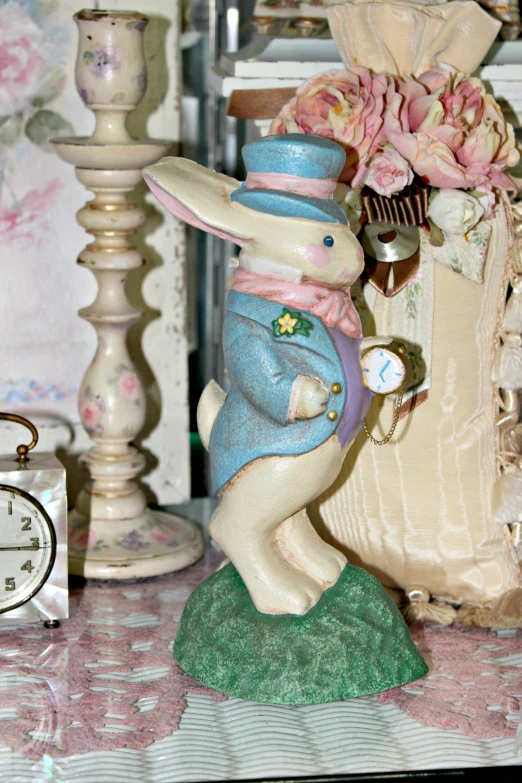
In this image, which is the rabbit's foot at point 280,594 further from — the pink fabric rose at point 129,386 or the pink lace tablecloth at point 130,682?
the pink fabric rose at point 129,386

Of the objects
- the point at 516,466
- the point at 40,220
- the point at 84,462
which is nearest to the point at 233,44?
the point at 40,220

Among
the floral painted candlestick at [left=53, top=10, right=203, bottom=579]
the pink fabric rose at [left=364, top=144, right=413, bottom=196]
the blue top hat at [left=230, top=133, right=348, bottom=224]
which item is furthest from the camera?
the floral painted candlestick at [left=53, top=10, right=203, bottom=579]

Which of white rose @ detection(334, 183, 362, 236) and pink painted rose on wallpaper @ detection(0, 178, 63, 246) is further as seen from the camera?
pink painted rose on wallpaper @ detection(0, 178, 63, 246)

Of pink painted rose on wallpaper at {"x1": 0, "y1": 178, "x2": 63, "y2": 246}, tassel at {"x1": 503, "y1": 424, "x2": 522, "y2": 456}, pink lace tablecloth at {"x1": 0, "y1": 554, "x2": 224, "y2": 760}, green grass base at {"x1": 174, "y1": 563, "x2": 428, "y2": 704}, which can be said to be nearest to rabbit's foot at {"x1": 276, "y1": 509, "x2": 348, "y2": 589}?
green grass base at {"x1": 174, "y1": 563, "x2": 428, "y2": 704}

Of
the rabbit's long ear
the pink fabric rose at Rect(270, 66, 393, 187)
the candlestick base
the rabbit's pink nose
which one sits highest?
the pink fabric rose at Rect(270, 66, 393, 187)

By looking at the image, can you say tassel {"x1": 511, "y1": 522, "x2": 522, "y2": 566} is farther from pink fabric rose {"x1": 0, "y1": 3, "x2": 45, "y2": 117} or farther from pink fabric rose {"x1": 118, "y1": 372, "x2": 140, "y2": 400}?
pink fabric rose {"x1": 0, "y1": 3, "x2": 45, "y2": 117}

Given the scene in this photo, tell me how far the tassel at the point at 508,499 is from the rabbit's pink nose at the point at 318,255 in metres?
0.32

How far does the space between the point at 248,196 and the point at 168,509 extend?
1.96 ft

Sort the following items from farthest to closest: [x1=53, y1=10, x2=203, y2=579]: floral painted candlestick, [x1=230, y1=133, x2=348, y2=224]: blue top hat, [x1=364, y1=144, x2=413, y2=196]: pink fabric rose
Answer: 1. [x1=53, y1=10, x2=203, y2=579]: floral painted candlestick
2. [x1=364, y1=144, x2=413, y2=196]: pink fabric rose
3. [x1=230, y1=133, x2=348, y2=224]: blue top hat

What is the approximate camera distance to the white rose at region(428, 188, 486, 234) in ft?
3.26

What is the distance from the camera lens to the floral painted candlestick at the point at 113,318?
112 cm

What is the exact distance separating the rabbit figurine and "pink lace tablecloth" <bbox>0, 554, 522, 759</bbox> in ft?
0.39

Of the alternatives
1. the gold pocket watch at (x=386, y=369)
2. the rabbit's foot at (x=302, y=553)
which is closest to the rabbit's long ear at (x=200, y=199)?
the gold pocket watch at (x=386, y=369)

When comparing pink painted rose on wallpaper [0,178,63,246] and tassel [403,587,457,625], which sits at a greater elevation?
pink painted rose on wallpaper [0,178,63,246]
